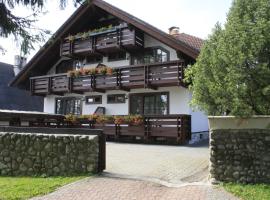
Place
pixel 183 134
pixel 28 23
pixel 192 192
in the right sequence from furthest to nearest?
pixel 183 134 < pixel 192 192 < pixel 28 23

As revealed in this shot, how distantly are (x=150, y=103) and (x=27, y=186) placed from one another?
38.8ft

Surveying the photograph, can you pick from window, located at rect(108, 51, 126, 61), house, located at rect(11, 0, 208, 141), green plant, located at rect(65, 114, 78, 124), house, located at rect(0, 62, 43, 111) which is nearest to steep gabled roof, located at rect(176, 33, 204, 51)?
house, located at rect(11, 0, 208, 141)

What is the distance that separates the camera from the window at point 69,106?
75.8 ft

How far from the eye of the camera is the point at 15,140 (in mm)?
10617

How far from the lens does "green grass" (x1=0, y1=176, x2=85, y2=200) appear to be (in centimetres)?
793

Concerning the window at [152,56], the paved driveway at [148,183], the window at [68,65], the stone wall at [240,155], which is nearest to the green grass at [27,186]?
the paved driveway at [148,183]

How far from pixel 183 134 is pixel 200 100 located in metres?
7.93

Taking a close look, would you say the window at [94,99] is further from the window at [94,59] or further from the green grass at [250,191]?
the green grass at [250,191]

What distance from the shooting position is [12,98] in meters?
32.0

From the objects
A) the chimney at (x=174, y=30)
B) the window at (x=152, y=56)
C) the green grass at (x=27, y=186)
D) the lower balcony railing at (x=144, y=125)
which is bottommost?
the green grass at (x=27, y=186)

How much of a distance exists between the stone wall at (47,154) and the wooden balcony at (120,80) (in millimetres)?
8601

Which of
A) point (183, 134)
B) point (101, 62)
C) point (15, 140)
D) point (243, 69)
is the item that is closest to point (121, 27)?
point (101, 62)

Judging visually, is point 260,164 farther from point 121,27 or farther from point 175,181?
point 121,27

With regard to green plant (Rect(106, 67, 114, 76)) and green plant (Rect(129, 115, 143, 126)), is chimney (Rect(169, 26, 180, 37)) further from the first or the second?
green plant (Rect(129, 115, 143, 126))
